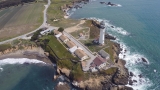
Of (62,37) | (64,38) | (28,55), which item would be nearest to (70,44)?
(64,38)

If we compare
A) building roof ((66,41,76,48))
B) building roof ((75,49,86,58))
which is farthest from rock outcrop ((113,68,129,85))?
building roof ((66,41,76,48))

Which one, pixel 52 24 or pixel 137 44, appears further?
pixel 52 24

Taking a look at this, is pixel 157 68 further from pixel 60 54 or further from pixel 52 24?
pixel 52 24

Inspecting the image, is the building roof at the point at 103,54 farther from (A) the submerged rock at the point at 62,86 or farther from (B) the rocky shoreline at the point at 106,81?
(A) the submerged rock at the point at 62,86

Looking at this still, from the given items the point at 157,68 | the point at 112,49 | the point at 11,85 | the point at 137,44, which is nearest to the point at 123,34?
the point at 137,44

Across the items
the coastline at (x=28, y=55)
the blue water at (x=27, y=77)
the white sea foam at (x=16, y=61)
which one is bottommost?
the blue water at (x=27, y=77)

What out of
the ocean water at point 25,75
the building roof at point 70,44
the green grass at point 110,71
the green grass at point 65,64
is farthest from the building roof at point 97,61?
the ocean water at point 25,75

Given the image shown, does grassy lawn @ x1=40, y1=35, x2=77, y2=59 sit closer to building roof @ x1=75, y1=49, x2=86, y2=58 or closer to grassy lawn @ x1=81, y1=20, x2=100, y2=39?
building roof @ x1=75, y1=49, x2=86, y2=58
